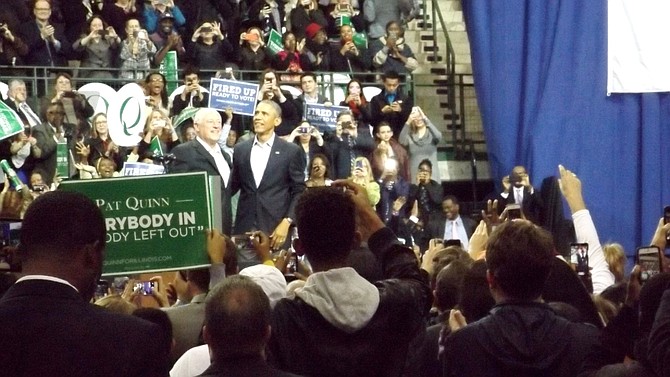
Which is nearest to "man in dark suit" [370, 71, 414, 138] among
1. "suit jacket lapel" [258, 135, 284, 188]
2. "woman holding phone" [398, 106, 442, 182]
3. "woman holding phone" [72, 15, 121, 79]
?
"woman holding phone" [398, 106, 442, 182]

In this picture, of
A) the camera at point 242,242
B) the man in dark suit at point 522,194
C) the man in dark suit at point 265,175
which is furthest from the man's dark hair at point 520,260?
the man in dark suit at point 522,194

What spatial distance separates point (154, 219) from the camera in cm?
432

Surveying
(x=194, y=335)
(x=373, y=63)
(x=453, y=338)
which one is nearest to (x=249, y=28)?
(x=373, y=63)

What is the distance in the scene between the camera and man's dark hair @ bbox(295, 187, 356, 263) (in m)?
3.29

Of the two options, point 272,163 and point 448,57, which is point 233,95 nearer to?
point 272,163

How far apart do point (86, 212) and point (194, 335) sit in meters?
1.66

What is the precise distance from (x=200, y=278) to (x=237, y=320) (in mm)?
1487

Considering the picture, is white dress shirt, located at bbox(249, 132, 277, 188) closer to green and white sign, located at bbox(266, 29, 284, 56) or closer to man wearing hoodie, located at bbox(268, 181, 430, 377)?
green and white sign, located at bbox(266, 29, 284, 56)

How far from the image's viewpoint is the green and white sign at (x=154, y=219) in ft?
14.0

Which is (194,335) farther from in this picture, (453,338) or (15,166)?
(15,166)

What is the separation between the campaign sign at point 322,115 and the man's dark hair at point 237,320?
431 inches

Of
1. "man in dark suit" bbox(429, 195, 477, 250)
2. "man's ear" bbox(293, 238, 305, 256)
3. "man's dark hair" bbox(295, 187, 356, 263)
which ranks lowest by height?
"man in dark suit" bbox(429, 195, 477, 250)

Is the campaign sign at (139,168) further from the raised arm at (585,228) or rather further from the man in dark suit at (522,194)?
the raised arm at (585,228)

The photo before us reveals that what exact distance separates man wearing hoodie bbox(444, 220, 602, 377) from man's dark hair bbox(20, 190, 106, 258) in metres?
1.05
